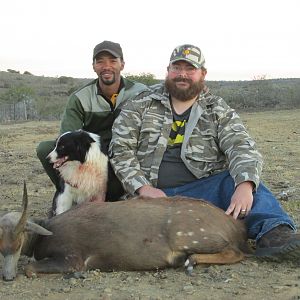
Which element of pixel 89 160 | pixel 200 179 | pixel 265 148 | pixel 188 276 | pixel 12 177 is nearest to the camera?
pixel 188 276

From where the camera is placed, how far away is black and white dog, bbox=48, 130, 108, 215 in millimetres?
6918

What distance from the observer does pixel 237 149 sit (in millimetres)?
6195

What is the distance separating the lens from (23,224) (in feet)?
16.1

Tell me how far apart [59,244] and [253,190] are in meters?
1.98

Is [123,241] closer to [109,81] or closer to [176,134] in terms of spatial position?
[176,134]

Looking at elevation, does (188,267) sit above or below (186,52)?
below

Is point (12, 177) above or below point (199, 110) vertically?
below

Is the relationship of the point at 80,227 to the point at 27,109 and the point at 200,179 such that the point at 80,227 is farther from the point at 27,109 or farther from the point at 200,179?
the point at 27,109

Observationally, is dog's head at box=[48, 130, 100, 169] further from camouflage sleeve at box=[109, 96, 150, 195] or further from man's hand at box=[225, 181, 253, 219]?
man's hand at box=[225, 181, 253, 219]

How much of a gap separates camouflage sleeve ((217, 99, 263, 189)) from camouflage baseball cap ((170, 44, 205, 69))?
1.68 ft

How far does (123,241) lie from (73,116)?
2.85 meters

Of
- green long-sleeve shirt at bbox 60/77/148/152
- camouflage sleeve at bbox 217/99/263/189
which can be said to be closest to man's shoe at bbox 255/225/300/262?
camouflage sleeve at bbox 217/99/263/189

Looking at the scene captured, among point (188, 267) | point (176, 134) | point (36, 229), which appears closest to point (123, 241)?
point (188, 267)

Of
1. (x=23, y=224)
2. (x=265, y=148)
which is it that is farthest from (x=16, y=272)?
(x=265, y=148)
